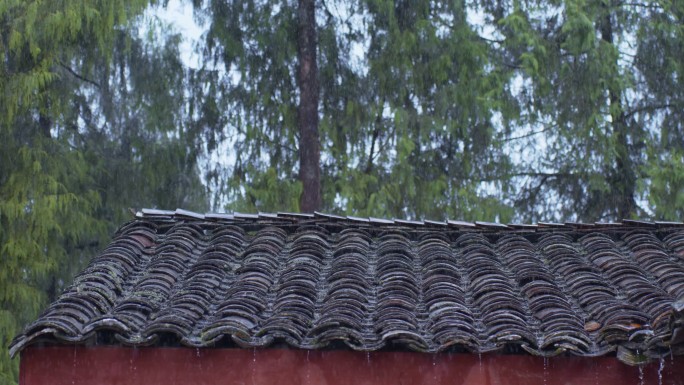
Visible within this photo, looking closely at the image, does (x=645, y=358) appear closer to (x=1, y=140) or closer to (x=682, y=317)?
(x=682, y=317)

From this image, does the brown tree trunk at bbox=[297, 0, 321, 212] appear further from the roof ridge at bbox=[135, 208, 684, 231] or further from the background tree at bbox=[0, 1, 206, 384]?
the roof ridge at bbox=[135, 208, 684, 231]

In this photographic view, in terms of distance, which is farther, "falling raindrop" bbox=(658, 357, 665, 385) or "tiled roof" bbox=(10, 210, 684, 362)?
"tiled roof" bbox=(10, 210, 684, 362)

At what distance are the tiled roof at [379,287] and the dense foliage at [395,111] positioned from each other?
11.0m

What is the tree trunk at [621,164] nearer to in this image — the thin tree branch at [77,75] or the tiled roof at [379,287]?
the thin tree branch at [77,75]

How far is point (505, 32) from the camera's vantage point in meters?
23.0

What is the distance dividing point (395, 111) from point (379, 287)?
1374 centimetres

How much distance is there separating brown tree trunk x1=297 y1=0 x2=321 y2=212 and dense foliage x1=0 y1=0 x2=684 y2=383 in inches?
10.0

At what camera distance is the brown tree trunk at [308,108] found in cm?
2130

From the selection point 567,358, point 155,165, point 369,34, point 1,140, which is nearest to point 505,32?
point 369,34

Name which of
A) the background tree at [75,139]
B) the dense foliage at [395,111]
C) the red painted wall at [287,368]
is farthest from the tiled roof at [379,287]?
the dense foliage at [395,111]

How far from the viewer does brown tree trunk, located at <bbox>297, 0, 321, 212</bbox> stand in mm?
21297

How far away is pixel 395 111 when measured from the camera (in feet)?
72.3

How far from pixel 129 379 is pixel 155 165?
14.9 metres

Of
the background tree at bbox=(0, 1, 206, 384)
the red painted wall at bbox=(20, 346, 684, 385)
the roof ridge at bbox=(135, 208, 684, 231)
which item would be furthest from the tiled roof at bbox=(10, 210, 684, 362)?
the background tree at bbox=(0, 1, 206, 384)
